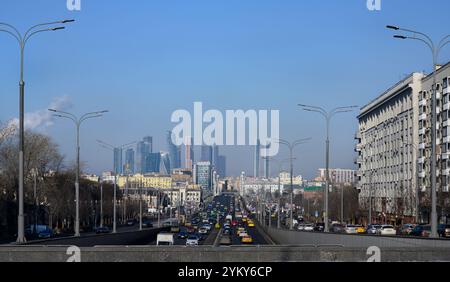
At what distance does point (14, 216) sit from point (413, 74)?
5987 cm

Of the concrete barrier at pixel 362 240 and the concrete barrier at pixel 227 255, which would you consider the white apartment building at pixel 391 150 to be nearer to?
the concrete barrier at pixel 362 240

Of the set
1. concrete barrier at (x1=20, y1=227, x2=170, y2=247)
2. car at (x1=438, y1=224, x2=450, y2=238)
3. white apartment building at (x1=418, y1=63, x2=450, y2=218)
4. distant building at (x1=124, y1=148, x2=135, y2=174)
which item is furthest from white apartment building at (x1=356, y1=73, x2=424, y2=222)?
concrete barrier at (x1=20, y1=227, x2=170, y2=247)

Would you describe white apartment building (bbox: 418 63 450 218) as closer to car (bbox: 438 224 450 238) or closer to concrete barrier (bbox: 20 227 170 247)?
car (bbox: 438 224 450 238)

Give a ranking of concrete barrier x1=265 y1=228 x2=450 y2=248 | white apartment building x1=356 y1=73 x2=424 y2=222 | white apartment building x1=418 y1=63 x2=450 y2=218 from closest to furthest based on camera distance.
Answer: concrete barrier x1=265 y1=228 x2=450 y2=248 → white apartment building x1=418 y1=63 x2=450 y2=218 → white apartment building x1=356 y1=73 x2=424 y2=222

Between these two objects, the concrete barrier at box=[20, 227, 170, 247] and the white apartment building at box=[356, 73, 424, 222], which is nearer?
the concrete barrier at box=[20, 227, 170, 247]

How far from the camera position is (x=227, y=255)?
76.7 ft

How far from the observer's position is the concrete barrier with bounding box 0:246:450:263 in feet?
76.6

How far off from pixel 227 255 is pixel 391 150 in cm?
10548

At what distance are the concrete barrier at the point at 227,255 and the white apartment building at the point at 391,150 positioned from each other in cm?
7869

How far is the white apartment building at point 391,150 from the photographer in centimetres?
11125

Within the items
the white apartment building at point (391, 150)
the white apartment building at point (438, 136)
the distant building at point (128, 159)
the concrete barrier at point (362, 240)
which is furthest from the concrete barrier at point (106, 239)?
the white apartment building at point (391, 150)

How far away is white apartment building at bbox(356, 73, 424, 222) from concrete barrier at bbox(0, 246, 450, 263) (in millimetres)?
78691

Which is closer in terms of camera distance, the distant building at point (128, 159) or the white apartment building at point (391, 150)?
the distant building at point (128, 159)
